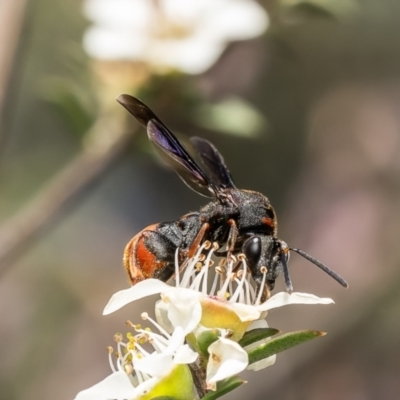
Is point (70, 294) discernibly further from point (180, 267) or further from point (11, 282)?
point (180, 267)

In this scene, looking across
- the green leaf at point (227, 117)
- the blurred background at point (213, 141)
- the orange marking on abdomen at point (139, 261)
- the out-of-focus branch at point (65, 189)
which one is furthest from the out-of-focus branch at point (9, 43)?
the orange marking on abdomen at point (139, 261)

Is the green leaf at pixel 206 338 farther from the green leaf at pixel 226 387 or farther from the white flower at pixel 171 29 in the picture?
the white flower at pixel 171 29

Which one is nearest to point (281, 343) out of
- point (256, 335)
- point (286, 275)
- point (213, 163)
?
point (256, 335)

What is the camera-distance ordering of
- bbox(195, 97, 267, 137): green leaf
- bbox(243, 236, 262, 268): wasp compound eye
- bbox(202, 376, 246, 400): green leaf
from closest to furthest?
1. bbox(202, 376, 246, 400): green leaf
2. bbox(243, 236, 262, 268): wasp compound eye
3. bbox(195, 97, 267, 137): green leaf

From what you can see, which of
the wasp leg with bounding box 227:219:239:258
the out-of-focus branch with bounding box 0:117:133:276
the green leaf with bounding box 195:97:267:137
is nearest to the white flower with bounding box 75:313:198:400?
the wasp leg with bounding box 227:219:239:258

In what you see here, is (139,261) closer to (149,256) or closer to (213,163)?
(149,256)

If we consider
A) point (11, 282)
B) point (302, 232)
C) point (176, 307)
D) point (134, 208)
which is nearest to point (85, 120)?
point (176, 307)

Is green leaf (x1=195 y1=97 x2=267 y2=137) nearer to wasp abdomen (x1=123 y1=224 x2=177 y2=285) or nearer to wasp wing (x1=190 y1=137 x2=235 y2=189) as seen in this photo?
wasp wing (x1=190 y1=137 x2=235 y2=189)
